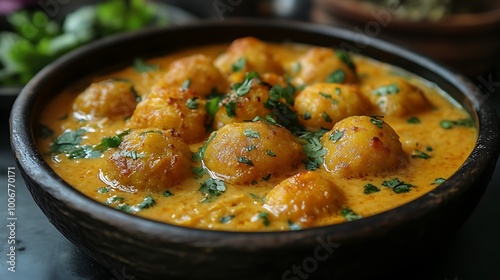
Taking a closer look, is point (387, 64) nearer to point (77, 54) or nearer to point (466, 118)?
point (466, 118)

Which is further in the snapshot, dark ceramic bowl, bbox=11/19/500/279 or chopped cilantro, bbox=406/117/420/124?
chopped cilantro, bbox=406/117/420/124

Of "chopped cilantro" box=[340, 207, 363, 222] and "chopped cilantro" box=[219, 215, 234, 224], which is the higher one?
"chopped cilantro" box=[340, 207, 363, 222]

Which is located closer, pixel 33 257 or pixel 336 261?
pixel 336 261

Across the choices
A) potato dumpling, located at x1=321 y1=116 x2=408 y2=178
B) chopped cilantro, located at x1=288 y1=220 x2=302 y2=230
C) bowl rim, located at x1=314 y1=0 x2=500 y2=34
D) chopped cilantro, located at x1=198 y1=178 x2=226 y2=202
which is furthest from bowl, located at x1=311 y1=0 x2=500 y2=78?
chopped cilantro, located at x1=288 y1=220 x2=302 y2=230

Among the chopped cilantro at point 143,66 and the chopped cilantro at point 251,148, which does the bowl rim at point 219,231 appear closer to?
the chopped cilantro at point 143,66

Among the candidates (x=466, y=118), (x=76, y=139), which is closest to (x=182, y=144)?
(x=76, y=139)

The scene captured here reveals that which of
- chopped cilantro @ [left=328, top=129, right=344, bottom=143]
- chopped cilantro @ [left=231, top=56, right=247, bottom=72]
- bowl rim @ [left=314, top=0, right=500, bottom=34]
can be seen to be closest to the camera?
chopped cilantro @ [left=328, top=129, right=344, bottom=143]

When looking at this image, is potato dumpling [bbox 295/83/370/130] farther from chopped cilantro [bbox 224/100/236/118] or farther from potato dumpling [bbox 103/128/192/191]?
potato dumpling [bbox 103/128/192/191]

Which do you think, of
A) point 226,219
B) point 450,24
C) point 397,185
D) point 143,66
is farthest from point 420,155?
point 450,24
